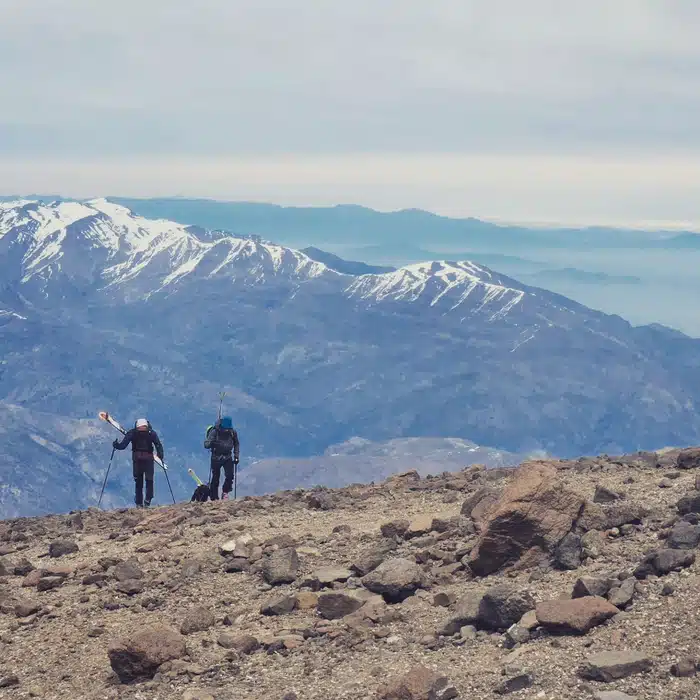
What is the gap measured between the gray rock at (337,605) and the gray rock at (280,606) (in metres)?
0.60

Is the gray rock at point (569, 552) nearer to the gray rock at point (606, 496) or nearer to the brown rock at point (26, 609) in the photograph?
the gray rock at point (606, 496)

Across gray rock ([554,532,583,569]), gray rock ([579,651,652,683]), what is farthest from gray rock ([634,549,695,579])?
gray rock ([579,651,652,683])

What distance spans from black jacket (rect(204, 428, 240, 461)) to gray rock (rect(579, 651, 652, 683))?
69.2ft

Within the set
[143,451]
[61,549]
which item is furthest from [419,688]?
[143,451]

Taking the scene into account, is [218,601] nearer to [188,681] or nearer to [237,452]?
[188,681]

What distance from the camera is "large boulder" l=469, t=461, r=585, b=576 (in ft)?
52.4

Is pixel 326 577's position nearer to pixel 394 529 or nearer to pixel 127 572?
pixel 394 529

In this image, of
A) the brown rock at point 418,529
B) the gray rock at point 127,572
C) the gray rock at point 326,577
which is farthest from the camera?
the brown rock at point 418,529

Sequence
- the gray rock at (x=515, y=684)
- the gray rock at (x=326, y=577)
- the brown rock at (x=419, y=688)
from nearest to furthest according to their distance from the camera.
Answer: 1. the gray rock at (x=515, y=684)
2. the brown rock at (x=419, y=688)
3. the gray rock at (x=326, y=577)

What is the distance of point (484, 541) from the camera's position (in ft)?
52.5

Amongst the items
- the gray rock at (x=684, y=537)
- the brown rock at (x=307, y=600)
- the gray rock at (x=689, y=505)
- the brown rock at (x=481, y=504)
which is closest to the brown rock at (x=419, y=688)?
the brown rock at (x=307, y=600)

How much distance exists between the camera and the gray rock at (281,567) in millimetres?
17031

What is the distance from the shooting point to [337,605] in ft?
50.0

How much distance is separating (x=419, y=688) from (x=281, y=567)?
589 centimetres
